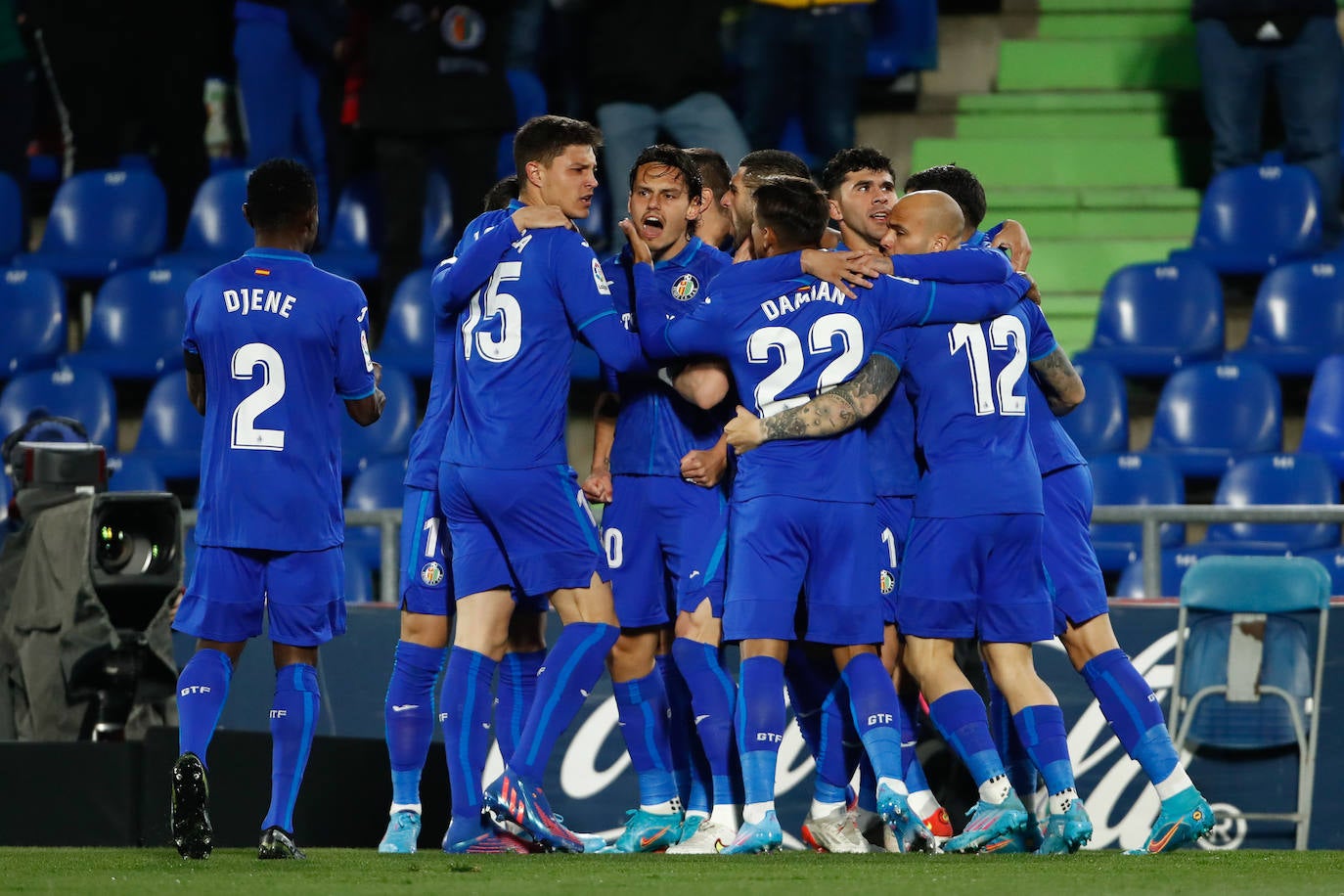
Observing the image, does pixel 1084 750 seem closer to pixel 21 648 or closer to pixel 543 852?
pixel 543 852

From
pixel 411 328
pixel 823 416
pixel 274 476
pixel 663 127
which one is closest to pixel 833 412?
pixel 823 416

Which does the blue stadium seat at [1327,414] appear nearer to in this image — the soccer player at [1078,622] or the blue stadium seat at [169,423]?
the soccer player at [1078,622]

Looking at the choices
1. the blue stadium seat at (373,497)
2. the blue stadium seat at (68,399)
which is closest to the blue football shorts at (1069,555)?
the blue stadium seat at (373,497)

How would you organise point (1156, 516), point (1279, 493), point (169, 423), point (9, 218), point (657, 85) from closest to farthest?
point (1156, 516) < point (1279, 493) < point (657, 85) < point (169, 423) < point (9, 218)

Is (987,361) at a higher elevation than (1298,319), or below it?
below

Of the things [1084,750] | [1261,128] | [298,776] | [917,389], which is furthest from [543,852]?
[1261,128]

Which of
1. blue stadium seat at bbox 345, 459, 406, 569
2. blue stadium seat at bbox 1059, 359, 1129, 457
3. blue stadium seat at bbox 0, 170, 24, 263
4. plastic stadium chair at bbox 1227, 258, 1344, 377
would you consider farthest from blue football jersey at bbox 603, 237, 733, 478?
blue stadium seat at bbox 0, 170, 24, 263

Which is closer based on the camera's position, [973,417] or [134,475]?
[973,417]

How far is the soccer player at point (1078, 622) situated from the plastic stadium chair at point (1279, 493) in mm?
3034

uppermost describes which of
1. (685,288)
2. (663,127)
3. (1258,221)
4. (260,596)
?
(663,127)

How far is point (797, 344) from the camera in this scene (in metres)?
6.00

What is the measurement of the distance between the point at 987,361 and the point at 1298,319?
16.3 ft

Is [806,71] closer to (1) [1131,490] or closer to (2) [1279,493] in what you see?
(1) [1131,490]

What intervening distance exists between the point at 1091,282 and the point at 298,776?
7209 mm
